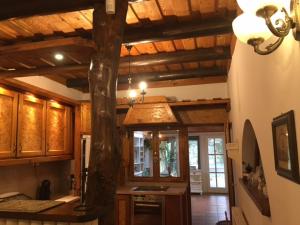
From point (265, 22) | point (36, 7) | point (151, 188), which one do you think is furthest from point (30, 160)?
point (265, 22)

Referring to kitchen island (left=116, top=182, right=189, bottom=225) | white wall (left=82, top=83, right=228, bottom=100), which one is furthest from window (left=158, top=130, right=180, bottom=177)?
white wall (left=82, top=83, right=228, bottom=100)

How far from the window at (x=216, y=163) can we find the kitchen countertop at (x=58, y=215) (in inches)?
334

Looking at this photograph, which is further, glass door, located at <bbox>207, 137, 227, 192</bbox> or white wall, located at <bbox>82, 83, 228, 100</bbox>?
glass door, located at <bbox>207, 137, 227, 192</bbox>

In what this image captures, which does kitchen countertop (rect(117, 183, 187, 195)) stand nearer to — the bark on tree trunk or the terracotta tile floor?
the terracotta tile floor

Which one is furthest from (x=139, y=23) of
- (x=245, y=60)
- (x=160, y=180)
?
(x=160, y=180)

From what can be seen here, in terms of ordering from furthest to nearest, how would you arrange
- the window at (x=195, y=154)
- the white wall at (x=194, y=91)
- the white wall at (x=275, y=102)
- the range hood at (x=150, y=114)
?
the window at (x=195, y=154)
the white wall at (x=194, y=91)
the range hood at (x=150, y=114)
the white wall at (x=275, y=102)

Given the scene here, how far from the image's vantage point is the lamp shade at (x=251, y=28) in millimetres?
1258

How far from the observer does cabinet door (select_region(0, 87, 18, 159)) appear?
3.21m

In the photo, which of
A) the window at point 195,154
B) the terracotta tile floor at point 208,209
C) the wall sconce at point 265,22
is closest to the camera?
the wall sconce at point 265,22

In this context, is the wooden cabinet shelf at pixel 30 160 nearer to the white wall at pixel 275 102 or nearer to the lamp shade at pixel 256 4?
the white wall at pixel 275 102

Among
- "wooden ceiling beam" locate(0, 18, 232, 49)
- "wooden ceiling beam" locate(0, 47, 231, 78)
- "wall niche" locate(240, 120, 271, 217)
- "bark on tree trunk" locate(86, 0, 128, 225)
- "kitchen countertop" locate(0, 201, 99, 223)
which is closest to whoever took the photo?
"kitchen countertop" locate(0, 201, 99, 223)

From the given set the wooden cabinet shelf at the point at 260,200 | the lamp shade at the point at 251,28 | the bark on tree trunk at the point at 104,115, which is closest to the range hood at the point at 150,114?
the wooden cabinet shelf at the point at 260,200

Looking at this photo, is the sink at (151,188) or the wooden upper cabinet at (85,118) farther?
the wooden upper cabinet at (85,118)

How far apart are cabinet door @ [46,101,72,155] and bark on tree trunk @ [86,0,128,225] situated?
8.45 ft
